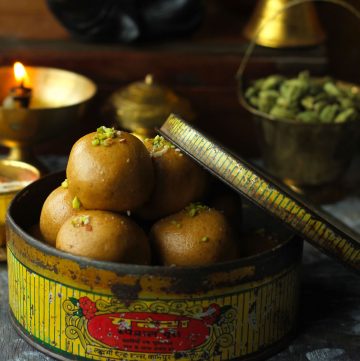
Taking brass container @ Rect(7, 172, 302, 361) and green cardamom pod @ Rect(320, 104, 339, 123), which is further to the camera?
green cardamom pod @ Rect(320, 104, 339, 123)

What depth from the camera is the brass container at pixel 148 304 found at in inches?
40.6

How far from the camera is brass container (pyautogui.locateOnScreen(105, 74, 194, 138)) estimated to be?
1.82 m

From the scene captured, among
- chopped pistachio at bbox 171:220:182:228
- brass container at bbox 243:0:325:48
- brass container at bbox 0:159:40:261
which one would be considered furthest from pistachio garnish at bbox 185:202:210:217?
brass container at bbox 243:0:325:48

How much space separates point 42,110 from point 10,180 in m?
0.23

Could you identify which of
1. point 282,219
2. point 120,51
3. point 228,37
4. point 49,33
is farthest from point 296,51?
point 282,219

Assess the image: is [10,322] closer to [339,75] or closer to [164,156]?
[164,156]

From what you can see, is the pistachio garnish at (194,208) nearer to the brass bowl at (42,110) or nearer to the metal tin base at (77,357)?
Answer: the metal tin base at (77,357)

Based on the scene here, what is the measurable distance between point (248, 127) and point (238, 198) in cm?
82

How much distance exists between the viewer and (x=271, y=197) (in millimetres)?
1094

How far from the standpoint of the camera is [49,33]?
2.13 metres

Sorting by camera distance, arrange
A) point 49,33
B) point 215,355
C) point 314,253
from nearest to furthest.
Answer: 1. point 215,355
2. point 314,253
3. point 49,33

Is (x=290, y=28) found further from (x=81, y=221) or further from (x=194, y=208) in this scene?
(x=81, y=221)

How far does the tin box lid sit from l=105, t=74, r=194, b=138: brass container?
697mm

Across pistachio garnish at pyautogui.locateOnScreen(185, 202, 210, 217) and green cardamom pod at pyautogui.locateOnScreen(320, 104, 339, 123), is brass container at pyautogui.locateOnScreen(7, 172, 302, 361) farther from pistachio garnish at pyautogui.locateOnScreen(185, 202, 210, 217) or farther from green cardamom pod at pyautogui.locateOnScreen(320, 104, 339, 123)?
green cardamom pod at pyautogui.locateOnScreen(320, 104, 339, 123)
